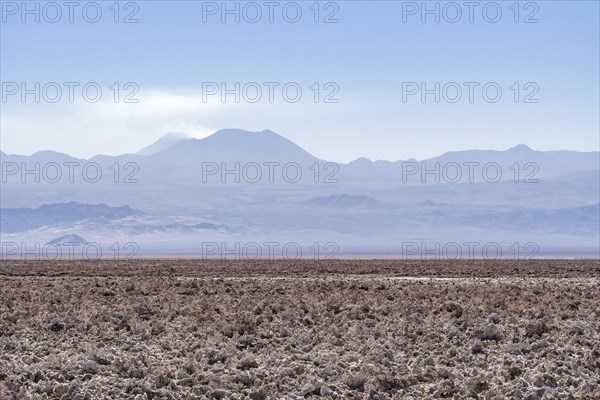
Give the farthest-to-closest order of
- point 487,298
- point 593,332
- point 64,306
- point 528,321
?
point 487,298 → point 64,306 → point 528,321 → point 593,332

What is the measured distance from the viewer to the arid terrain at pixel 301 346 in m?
14.4

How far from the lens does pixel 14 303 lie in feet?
71.8

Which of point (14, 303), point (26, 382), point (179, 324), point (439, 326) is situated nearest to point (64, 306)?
point (14, 303)

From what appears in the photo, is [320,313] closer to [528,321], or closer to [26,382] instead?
[528,321]

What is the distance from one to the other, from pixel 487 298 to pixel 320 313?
5.23 m

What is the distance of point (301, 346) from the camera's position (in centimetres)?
1691

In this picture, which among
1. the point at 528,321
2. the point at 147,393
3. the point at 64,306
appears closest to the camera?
the point at 147,393

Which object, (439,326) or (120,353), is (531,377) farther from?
(120,353)

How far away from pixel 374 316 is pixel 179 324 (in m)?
4.24

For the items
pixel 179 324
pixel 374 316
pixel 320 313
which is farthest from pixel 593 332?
pixel 179 324

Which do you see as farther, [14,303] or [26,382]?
[14,303]

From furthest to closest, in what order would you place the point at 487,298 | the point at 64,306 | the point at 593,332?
1. the point at 487,298
2. the point at 64,306
3. the point at 593,332

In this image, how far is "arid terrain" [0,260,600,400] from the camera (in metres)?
14.4

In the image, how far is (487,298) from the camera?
22734 millimetres
